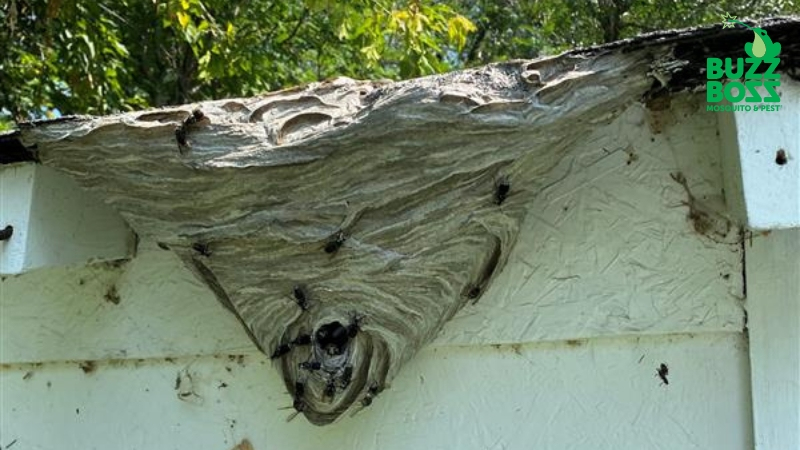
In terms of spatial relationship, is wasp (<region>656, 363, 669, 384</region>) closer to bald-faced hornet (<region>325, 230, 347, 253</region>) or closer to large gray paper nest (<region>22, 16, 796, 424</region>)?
large gray paper nest (<region>22, 16, 796, 424</region>)

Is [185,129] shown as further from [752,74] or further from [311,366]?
[752,74]

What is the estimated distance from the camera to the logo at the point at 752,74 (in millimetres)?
1616

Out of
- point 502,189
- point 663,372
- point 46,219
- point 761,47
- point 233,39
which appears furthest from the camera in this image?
point 233,39

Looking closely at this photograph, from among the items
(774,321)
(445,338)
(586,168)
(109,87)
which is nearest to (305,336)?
(445,338)

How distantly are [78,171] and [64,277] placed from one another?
675 mm

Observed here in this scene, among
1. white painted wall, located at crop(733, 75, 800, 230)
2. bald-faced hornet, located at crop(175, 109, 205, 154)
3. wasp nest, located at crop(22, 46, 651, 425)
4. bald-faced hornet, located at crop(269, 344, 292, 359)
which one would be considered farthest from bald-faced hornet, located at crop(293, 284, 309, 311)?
white painted wall, located at crop(733, 75, 800, 230)

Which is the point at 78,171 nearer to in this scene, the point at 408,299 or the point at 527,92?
the point at 408,299

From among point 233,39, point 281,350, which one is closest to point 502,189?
point 281,350

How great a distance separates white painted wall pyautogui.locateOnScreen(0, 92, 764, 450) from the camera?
192cm

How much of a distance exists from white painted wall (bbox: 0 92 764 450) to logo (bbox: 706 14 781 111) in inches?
9.5

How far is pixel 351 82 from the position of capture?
2.15 m

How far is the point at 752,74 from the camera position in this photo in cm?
165

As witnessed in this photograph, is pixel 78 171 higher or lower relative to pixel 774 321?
higher

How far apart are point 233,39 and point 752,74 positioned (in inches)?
148
